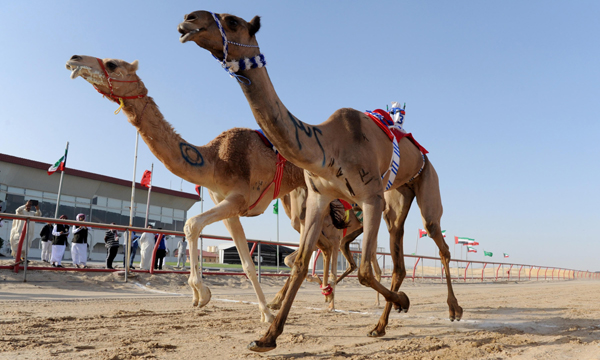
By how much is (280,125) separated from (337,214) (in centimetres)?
489

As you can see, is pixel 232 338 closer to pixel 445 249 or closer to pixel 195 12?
pixel 195 12

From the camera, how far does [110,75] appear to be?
611cm

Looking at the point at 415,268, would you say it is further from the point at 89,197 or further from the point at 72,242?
the point at 89,197

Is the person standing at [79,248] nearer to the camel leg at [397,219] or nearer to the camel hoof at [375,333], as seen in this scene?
the camel leg at [397,219]

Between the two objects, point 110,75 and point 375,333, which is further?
point 110,75

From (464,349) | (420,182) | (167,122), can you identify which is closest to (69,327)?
(167,122)

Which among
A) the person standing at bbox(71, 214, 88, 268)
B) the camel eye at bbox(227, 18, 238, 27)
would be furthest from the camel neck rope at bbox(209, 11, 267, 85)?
the person standing at bbox(71, 214, 88, 268)

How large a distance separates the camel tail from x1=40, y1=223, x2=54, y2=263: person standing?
1126cm

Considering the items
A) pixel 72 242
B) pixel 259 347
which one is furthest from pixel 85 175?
pixel 259 347

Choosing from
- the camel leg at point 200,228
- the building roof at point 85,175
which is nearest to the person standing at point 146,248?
the camel leg at point 200,228

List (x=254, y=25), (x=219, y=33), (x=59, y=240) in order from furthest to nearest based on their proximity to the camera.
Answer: (x=59, y=240), (x=254, y=25), (x=219, y=33)

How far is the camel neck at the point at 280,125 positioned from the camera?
3.69 m

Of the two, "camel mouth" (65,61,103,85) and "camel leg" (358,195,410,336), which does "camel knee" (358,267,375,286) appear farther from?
"camel mouth" (65,61,103,85)

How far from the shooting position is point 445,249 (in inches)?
270
